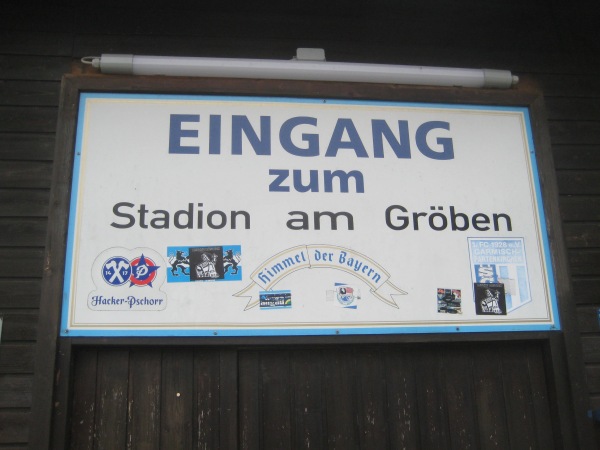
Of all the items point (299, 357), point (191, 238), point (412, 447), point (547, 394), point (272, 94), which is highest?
point (272, 94)

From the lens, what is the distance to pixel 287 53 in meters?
2.91

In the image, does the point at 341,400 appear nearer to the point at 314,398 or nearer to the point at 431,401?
the point at 314,398

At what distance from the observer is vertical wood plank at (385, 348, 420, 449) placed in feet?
8.01

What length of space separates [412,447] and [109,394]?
134 cm

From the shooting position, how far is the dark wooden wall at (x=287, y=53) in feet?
8.17

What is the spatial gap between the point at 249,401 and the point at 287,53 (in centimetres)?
175

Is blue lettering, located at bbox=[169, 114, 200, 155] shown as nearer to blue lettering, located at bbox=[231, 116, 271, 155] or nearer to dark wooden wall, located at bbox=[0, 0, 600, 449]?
blue lettering, located at bbox=[231, 116, 271, 155]

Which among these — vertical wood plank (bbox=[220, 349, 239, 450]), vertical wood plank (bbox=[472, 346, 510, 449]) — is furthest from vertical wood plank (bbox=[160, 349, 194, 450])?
vertical wood plank (bbox=[472, 346, 510, 449])

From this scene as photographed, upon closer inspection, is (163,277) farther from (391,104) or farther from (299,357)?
(391,104)

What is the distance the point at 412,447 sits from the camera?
2434mm

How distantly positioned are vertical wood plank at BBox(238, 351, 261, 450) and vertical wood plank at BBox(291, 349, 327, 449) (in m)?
0.16

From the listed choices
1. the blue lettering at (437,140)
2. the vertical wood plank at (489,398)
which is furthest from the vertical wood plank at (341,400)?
the blue lettering at (437,140)

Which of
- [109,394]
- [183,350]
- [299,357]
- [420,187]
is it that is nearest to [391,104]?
[420,187]

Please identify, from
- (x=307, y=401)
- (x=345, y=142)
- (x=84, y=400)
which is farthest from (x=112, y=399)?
(x=345, y=142)
